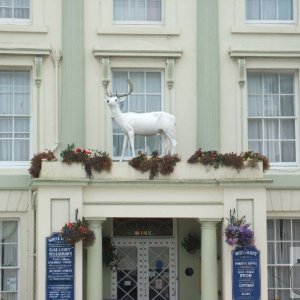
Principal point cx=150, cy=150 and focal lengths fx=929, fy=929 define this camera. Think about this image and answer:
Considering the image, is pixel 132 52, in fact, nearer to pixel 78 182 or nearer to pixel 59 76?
pixel 59 76

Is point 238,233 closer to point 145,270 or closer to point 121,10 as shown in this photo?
point 145,270

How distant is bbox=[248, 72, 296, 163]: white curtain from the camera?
24.0 m

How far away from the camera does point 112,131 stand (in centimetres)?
2372

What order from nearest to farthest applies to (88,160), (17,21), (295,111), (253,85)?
(88,160), (17,21), (295,111), (253,85)

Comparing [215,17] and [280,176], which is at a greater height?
[215,17]

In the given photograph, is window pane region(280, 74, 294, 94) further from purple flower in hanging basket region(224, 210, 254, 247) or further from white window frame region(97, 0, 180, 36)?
purple flower in hanging basket region(224, 210, 254, 247)

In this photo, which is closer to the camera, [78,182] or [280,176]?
[78,182]

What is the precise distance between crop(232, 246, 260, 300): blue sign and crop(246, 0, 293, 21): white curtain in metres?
6.67

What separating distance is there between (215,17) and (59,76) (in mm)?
4273

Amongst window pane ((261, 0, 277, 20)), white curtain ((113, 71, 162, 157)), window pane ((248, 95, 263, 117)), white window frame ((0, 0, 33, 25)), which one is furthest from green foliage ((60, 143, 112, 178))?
window pane ((261, 0, 277, 20))

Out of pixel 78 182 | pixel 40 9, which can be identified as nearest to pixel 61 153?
pixel 78 182

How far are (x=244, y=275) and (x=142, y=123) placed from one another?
4386mm

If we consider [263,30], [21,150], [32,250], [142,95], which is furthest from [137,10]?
[32,250]

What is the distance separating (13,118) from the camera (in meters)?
23.6
